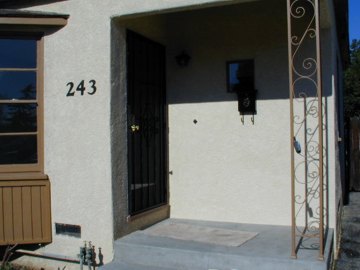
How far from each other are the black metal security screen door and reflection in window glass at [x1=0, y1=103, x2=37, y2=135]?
1200mm

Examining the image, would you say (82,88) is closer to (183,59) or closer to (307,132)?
(183,59)

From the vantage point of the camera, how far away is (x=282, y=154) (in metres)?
5.68

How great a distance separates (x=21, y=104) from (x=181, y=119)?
214 centimetres

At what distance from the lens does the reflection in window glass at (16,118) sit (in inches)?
207

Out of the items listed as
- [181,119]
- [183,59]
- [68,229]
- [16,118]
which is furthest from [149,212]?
[183,59]

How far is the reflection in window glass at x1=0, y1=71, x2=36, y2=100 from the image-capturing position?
529cm

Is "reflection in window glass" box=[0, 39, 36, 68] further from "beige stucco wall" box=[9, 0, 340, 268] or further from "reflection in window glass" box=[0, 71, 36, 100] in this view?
"beige stucco wall" box=[9, 0, 340, 268]

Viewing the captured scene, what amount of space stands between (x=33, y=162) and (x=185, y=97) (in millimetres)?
2216

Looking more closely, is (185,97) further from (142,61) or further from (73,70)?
(73,70)

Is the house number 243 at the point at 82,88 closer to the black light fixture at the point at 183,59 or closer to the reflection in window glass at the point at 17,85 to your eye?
the reflection in window glass at the point at 17,85

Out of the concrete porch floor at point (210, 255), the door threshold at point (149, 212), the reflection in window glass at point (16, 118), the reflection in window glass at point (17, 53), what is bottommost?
the concrete porch floor at point (210, 255)

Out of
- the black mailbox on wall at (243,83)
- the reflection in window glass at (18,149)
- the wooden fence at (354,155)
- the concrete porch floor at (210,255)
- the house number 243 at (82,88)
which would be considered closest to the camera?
the concrete porch floor at (210,255)

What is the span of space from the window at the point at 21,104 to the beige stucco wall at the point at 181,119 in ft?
0.49

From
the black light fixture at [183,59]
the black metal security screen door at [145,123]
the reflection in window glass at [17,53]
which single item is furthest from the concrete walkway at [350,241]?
the reflection in window glass at [17,53]
